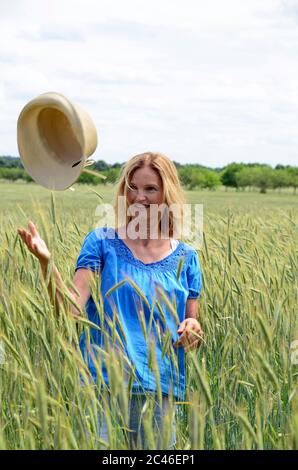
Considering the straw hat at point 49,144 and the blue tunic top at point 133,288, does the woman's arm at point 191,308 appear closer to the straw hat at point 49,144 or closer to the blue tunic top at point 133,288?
the blue tunic top at point 133,288

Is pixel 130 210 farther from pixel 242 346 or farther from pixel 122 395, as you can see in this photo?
pixel 122 395

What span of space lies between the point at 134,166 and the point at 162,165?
8 centimetres

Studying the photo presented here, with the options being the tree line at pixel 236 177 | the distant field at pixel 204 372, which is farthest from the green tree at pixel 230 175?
the distant field at pixel 204 372

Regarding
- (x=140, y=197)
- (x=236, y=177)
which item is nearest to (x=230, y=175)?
(x=236, y=177)

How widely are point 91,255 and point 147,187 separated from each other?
244 millimetres

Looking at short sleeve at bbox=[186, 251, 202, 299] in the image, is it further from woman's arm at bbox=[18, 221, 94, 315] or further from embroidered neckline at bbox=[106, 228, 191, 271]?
woman's arm at bbox=[18, 221, 94, 315]

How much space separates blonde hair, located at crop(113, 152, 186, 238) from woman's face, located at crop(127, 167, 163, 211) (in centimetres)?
1

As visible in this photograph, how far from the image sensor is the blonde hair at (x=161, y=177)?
204 cm

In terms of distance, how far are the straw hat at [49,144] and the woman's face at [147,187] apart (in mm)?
240

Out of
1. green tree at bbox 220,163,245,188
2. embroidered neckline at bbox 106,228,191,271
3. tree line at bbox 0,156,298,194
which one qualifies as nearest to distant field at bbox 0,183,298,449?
embroidered neckline at bbox 106,228,191,271

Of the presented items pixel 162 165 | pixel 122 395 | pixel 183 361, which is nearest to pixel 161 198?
pixel 162 165

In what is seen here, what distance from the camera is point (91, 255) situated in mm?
2029

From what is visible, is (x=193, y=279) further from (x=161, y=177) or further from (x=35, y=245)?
(x=35, y=245)

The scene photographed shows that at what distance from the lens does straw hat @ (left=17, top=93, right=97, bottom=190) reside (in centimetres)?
226
